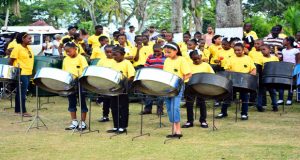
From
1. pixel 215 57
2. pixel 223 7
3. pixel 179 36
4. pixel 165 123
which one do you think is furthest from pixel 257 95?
pixel 179 36

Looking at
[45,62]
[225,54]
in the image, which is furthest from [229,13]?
[45,62]

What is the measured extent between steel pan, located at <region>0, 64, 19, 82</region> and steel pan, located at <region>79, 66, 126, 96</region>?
4.52ft

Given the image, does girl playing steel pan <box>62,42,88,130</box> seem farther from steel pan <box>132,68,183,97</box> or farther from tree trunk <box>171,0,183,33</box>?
tree trunk <box>171,0,183,33</box>

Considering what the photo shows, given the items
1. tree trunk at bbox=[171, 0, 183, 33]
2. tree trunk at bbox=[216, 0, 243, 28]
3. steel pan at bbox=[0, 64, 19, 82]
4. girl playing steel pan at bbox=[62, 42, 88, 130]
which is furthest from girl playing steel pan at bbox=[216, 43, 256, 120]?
tree trunk at bbox=[171, 0, 183, 33]

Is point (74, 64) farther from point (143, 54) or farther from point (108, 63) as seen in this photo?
point (143, 54)

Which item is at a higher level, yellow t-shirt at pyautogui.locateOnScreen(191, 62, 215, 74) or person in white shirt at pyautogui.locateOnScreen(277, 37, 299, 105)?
person in white shirt at pyautogui.locateOnScreen(277, 37, 299, 105)

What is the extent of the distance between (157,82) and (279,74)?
2.71m

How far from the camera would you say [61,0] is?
37.8 metres

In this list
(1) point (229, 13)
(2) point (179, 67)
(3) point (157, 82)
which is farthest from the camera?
(1) point (229, 13)

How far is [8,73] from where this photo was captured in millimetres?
7605

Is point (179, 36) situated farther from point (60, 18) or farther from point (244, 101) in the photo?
point (60, 18)

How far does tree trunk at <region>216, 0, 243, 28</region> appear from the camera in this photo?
35.5ft

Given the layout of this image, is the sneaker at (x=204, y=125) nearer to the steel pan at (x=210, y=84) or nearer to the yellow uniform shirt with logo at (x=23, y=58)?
the steel pan at (x=210, y=84)

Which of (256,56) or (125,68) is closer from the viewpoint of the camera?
(125,68)
